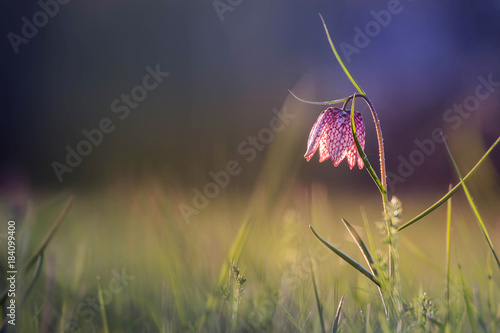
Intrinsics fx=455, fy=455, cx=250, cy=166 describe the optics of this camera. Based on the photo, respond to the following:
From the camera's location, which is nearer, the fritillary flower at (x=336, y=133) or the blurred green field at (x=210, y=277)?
the blurred green field at (x=210, y=277)

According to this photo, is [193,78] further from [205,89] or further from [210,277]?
[210,277]

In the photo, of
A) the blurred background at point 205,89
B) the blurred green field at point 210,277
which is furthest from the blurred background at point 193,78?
the blurred green field at point 210,277
